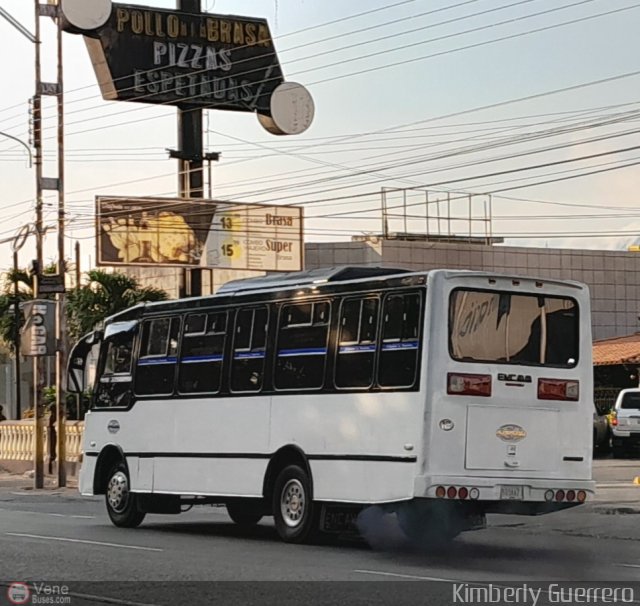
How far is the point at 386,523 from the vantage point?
1722 centimetres

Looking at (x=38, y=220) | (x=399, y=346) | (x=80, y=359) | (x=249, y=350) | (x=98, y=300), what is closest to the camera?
(x=399, y=346)

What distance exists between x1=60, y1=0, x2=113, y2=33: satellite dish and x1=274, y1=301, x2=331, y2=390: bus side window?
879 inches

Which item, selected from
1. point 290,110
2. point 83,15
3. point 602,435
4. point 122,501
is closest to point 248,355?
point 122,501

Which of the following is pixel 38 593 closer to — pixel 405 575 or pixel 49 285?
pixel 405 575

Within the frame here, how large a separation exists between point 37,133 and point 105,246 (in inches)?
365

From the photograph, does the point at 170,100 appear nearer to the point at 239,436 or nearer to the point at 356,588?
the point at 239,436

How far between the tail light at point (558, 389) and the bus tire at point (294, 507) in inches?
116

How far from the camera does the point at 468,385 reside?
1585cm

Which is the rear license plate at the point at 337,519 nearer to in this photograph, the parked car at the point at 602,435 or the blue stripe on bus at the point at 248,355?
the blue stripe on bus at the point at 248,355

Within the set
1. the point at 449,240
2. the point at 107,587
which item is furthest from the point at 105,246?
the point at 107,587

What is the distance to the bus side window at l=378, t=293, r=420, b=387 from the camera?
52.2 ft

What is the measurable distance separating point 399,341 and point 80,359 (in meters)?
7.30

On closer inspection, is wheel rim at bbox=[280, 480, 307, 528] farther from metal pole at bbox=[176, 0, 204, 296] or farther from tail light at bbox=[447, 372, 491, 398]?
metal pole at bbox=[176, 0, 204, 296]

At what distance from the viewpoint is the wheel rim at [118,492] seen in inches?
796
